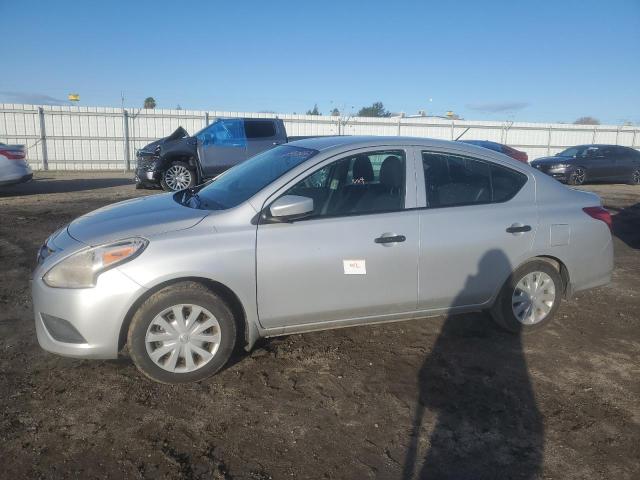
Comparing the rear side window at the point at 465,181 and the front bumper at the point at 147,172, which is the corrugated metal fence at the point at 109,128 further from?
the rear side window at the point at 465,181

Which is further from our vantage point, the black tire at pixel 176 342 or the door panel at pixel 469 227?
the door panel at pixel 469 227

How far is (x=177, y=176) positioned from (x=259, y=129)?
2.41 m

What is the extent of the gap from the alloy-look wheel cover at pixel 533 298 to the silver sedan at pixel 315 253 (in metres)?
0.01

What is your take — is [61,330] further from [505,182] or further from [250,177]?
[505,182]

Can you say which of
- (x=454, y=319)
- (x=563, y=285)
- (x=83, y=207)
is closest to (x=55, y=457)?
(x=454, y=319)

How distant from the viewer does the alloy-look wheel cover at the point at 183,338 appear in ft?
11.0

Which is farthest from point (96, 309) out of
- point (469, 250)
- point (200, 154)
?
point (200, 154)

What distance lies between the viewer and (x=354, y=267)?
3654 mm

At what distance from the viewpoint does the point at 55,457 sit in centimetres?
269

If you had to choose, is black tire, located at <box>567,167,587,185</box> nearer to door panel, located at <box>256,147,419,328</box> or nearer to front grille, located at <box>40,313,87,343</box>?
door panel, located at <box>256,147,419,328</box>

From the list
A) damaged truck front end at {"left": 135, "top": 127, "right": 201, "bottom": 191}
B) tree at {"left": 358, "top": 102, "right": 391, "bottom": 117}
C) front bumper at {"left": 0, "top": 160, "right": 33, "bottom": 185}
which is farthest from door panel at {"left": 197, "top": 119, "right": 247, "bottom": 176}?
tree at {"left": 358, "top": 102, "right": 391, "bottom": 117}

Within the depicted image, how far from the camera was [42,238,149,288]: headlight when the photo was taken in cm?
320

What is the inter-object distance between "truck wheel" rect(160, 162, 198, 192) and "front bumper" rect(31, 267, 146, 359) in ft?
32.3

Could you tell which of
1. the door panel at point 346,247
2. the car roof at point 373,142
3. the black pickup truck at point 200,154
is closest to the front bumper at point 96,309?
the door panel at point 346,247
